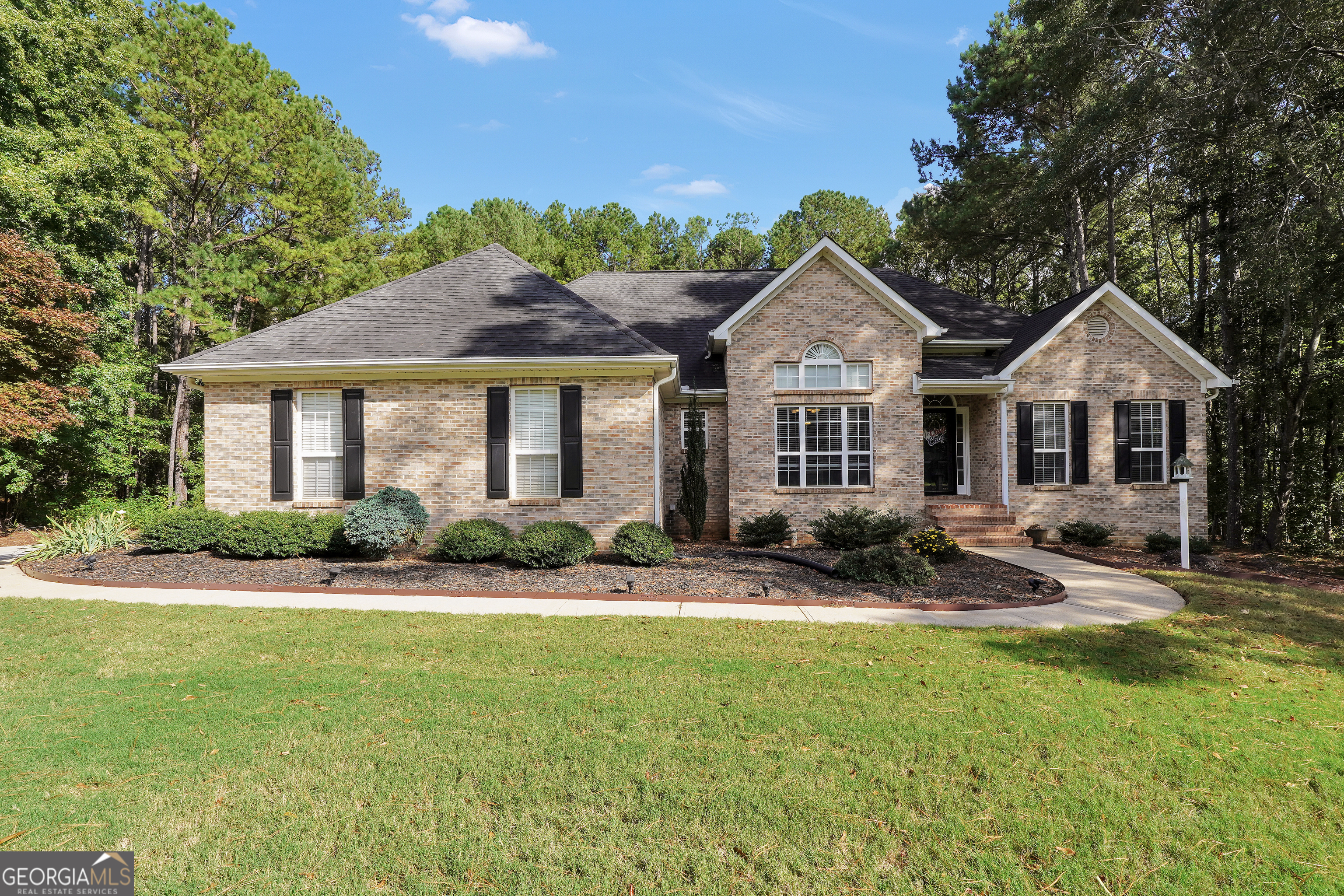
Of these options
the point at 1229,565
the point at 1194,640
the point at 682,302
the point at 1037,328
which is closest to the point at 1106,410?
the point at 1037,328

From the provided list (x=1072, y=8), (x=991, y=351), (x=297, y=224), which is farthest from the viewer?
(x=297, y=224)

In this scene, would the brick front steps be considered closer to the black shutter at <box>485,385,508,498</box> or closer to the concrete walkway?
the concrete walkway

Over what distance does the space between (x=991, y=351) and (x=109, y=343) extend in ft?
83.8

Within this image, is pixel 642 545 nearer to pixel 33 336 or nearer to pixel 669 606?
pixel 669 606

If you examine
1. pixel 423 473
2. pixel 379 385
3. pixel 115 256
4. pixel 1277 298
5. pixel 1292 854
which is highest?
pixel 115 256

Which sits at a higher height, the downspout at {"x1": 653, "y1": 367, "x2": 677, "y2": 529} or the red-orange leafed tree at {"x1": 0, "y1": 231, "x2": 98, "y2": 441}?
the red-orange leafed tree at {"x1": 0, "y1": 231, "x2": 98, "y2": 441}

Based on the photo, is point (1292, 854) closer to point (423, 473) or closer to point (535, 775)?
point (535, 775)

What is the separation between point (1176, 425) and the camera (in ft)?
44.2

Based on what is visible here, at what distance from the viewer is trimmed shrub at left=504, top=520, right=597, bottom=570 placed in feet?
31.1

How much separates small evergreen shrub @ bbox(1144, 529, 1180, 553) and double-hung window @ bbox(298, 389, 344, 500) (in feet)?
57.6

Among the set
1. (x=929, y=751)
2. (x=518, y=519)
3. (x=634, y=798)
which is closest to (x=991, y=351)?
(x=518, y=519)

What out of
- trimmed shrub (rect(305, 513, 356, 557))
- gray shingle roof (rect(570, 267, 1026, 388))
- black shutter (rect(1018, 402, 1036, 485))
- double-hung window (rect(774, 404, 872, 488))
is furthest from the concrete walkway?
gray shingle roof (rect(570, 267, 1026, 388))

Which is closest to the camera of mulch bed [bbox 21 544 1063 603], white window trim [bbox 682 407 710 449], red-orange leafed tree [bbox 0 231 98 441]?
mulch bed [bbox 21 544 1063 603]

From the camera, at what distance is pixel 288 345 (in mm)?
11602
